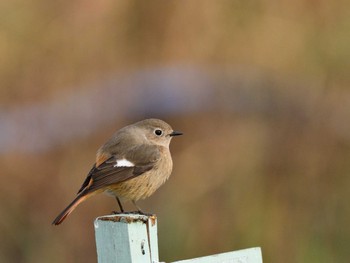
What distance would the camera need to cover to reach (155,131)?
604cm

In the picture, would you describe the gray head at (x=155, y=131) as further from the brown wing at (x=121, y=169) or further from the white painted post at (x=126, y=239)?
the white painted post at (x=126, y=239)

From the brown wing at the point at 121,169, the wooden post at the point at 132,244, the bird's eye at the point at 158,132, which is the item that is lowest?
the wooden post at the point at 132,244

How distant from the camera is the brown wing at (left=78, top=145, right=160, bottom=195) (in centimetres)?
506

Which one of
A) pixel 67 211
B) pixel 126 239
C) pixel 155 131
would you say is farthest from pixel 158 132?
pixel 126 239

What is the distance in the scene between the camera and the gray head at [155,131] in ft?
19.6

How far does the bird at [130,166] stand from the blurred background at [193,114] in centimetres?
113

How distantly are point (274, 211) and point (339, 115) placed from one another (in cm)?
123

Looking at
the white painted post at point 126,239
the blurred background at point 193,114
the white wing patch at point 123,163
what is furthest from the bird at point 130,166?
the white painted post at point 126,239

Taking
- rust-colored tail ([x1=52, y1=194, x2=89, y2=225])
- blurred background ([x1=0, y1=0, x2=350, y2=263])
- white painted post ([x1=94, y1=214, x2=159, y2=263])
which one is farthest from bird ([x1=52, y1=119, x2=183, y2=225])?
white painted post ([x1=94, y1=214, x2=159, y2=263])

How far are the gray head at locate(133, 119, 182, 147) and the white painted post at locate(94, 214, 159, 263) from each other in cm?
254

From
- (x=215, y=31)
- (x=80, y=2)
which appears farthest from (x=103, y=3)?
(x=215, y=31)

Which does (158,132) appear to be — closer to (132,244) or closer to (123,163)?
(123,163)

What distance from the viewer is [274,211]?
7094mm

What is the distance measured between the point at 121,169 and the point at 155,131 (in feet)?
2.52
